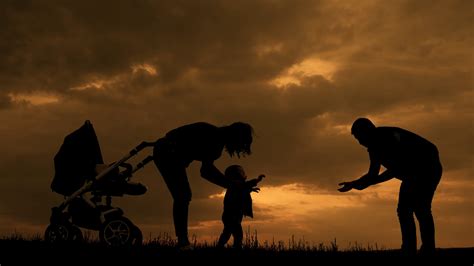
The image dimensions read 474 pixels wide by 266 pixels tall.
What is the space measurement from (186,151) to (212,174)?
0.52 metres

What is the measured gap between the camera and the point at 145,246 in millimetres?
9531

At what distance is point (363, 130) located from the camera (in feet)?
28.9

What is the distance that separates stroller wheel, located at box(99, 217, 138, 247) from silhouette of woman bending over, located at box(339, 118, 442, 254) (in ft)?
12.4

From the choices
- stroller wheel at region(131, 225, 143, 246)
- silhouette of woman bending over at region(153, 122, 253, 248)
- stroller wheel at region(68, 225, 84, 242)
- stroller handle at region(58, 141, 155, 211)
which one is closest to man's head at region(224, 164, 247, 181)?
silhouette of woman bending over at region(153, 122, 253, 248)

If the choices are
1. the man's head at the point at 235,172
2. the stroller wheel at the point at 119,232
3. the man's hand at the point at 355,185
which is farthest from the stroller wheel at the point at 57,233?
the man's hand at the point at 355,185

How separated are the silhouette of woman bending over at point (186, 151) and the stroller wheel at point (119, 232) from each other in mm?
1483

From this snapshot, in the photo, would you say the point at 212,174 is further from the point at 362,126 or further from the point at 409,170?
the point at 409,170

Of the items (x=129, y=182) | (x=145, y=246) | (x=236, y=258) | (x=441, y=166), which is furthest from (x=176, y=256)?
(x=441, y=166)

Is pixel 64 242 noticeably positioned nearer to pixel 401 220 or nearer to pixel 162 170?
pixel 162 170

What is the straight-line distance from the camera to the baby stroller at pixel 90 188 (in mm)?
9844

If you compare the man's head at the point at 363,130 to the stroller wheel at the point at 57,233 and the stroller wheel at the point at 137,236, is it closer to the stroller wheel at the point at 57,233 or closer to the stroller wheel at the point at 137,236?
the stroller wheel at the point at 137,236

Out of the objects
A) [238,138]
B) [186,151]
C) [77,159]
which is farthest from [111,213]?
[238,138]

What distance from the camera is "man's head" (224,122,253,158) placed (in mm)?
8531

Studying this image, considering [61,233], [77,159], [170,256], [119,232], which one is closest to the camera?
[170,256]
